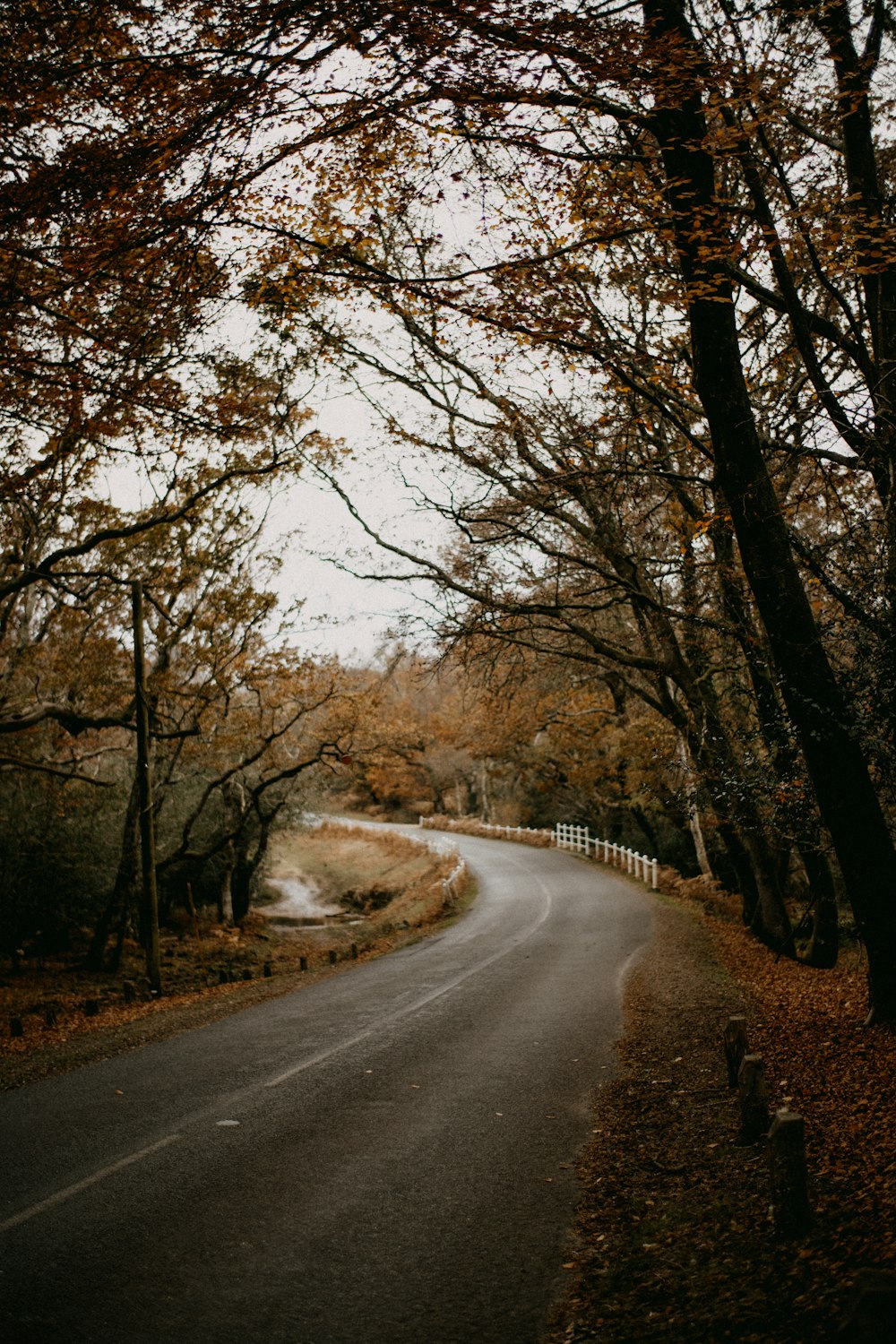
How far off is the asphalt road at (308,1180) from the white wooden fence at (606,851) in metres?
18.8

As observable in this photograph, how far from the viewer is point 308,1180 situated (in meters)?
6.26

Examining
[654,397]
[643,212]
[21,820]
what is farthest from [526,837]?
[643,212]

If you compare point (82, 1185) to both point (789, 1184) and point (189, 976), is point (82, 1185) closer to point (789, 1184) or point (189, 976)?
point (789, 1184)

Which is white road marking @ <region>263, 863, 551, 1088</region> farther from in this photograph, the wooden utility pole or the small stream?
the small stream

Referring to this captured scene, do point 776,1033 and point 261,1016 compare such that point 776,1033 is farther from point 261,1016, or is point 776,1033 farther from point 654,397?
point 654,397

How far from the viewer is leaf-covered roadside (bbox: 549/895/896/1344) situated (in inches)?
167

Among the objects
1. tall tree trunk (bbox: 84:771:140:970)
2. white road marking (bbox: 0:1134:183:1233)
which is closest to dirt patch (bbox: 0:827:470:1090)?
tall tree trunk (bbox: 84:771:140:970)

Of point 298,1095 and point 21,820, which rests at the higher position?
point 21,820

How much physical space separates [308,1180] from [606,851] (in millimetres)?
32909

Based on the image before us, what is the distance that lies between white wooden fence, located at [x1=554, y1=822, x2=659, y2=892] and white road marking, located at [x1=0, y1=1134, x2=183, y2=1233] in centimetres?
2394

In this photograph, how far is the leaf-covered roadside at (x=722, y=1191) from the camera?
13.9ft

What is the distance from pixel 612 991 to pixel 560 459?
318 inches

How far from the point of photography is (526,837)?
1939 inches

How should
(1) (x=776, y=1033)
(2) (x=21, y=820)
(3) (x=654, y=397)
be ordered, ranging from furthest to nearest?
(2) (x=21, y=820)
(3) (x=654, y=397)
(1) (x=776, y=1033)
